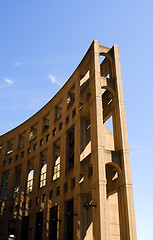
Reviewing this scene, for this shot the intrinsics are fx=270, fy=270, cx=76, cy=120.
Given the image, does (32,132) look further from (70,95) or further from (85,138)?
(85,138)

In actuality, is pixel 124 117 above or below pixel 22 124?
below

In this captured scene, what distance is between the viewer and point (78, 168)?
2712 centimetres

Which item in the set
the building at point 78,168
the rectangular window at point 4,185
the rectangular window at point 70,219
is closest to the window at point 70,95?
the building at point 78,168

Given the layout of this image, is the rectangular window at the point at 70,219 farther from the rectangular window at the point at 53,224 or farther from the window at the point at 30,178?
the window at the point at 30,178

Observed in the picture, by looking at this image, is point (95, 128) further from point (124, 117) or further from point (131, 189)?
point (131, 189)

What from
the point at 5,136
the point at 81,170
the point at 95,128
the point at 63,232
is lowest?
the point at 63,232

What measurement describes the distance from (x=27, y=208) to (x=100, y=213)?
1723 centimetres

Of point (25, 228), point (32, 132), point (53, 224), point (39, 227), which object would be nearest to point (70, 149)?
point (53, 224)

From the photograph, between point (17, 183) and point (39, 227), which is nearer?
point (39, 227)

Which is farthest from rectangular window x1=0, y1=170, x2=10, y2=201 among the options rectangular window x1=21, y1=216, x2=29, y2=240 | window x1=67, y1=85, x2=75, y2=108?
window x1=67, y1=85, x2=75, y2=108

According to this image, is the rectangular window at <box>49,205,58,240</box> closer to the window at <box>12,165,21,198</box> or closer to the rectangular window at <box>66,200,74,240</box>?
the rectangular window at <box>66,200,74,240</box>

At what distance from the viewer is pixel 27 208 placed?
35.2m

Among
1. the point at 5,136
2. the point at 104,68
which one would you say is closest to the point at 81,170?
the point at 104,68

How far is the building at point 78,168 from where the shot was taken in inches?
888
